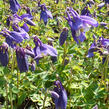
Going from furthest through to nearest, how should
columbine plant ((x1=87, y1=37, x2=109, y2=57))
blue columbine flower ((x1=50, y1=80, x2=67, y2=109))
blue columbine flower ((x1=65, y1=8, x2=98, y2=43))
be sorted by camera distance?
1. columbine plant ((x1=87, y1=37, x2=109, y2=57))
2. blue columbine flower ((x1=65, y1=8, x2=98, y2=43))
3. blue columbine flower ((x1=50, y1=80, x2=67, y2=109))

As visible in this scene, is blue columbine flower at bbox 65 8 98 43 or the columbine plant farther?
the columbine plant

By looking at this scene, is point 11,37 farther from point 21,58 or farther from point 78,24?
point 78,24

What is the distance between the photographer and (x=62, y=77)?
291 cm

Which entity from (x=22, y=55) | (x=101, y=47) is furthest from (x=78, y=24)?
(x=22, y=55)

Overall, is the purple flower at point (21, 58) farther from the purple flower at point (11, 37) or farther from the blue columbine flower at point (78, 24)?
the blue columbine flower at point (78, 24)

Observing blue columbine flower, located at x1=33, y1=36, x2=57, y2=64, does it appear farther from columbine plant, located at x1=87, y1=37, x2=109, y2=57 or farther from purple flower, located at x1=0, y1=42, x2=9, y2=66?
columbine plant, located at x1=87, y1=37, x2=109, y2=57

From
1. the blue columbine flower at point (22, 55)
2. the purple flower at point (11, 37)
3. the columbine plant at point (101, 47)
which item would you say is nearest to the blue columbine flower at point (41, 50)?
the blue columbine flower at point (22, 55)

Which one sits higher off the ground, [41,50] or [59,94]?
[41,50]

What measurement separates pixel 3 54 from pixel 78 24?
2.90 feet

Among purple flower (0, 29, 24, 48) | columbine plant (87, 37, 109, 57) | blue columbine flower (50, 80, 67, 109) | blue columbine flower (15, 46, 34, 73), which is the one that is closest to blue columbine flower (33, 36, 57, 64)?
blue columbine flower (15, 46, 34, 73)

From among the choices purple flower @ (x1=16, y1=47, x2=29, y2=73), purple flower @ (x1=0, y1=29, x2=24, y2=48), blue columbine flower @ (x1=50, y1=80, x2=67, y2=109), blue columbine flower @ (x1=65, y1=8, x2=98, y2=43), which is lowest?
blue columbine flower @ (x1=50, y1=80, x2=67, y2=109)

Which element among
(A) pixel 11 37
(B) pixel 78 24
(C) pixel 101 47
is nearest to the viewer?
(A) pixel 11 37

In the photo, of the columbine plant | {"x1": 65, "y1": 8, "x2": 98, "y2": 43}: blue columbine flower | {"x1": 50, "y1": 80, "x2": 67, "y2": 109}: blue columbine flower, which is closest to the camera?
{"x1": 50, "y1": 80, "x2": 67, "y2": 109}: blue columbine flower

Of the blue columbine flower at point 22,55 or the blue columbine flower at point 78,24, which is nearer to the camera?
the blue columbine flower at point 22,55
